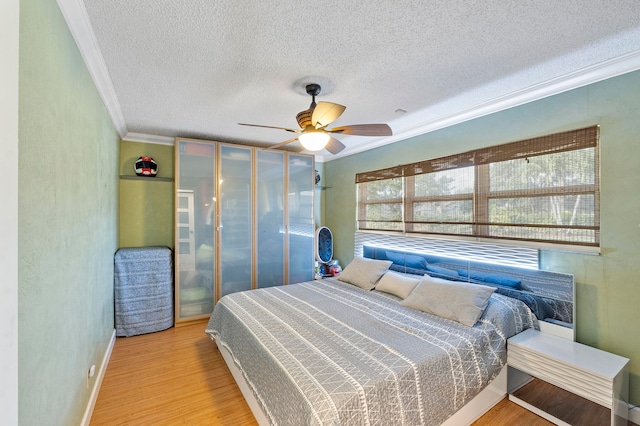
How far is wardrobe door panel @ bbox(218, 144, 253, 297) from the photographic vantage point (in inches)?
159

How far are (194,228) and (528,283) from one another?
3913mm

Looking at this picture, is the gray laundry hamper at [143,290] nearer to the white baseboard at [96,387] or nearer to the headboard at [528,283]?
the white baseboard at [96,387]

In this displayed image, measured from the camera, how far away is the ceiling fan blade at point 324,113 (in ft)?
6.62

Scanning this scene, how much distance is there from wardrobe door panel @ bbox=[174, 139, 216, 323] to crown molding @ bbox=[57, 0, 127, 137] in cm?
115

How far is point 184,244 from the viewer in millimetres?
3789

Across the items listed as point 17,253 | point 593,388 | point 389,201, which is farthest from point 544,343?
point 17,253

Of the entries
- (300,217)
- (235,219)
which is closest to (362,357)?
(235,219)

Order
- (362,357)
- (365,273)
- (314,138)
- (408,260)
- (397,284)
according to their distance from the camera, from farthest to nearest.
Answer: (408,260)
(365,273)
(397,284)
(314,138)
(362,357)

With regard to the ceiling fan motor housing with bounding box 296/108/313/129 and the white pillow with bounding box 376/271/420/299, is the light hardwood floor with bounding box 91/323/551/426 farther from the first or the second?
the ceiling fan motor housing with bounding box 296/108/313/129

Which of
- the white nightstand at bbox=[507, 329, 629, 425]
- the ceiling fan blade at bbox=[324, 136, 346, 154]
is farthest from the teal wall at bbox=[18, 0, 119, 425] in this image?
the white nightstand at bbox=[507, 329, 629, 425]

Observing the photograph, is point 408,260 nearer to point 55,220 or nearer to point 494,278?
point 494,278

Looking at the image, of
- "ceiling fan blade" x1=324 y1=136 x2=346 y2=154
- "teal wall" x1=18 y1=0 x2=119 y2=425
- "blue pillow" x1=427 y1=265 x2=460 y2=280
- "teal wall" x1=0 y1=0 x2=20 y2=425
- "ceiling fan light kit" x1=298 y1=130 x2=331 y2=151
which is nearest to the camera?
"teal wall" x1=0 y1=0 x2=20 y2=425

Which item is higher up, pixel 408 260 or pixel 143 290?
pixel 408 260

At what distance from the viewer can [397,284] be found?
3.03 metres
